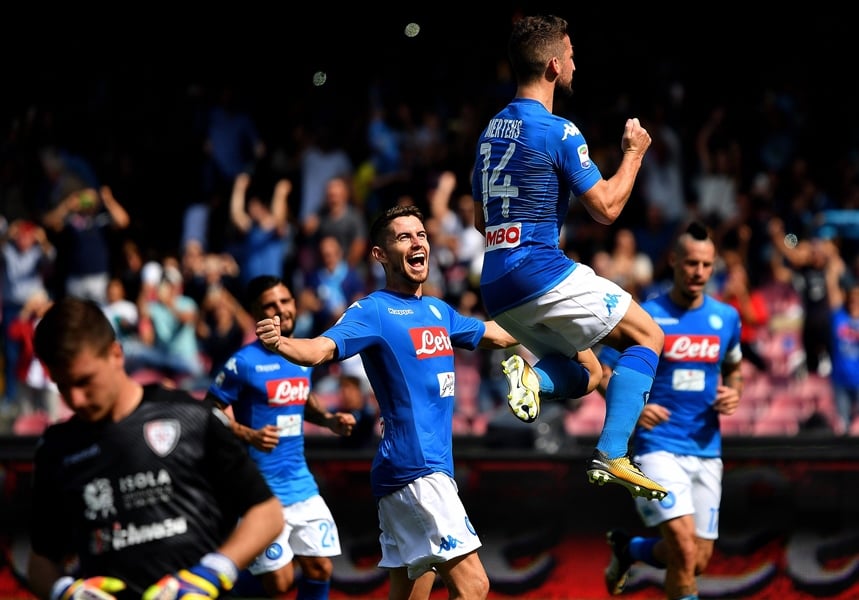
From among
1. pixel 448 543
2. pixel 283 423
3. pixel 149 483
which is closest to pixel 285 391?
pixel 283 423

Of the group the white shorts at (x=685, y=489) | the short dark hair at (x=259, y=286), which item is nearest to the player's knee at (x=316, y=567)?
the short dark hair at (x=259, y=286)

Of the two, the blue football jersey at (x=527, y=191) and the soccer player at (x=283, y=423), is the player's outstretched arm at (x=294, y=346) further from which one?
the soccer player at (x=283, y=423)

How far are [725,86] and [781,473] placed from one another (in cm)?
929

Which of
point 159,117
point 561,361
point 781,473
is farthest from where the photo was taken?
point 159,117

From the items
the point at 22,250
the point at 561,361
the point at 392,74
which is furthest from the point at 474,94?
the point at 561,361

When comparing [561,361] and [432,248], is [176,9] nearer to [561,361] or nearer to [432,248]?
[432,248]

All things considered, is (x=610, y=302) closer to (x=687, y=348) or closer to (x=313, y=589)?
(x=687, y=348)

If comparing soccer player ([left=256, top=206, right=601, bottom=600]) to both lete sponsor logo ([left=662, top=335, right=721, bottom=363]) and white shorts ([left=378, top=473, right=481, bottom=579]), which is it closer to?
white shorts ([left=378, top=473, right=481, bottom=579])

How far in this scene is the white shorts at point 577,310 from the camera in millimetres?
6816

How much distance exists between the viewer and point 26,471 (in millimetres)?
11867

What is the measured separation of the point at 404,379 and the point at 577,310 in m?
1.06

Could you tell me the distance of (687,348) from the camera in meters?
9.41

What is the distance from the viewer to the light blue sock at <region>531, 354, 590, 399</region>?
6.99 metres

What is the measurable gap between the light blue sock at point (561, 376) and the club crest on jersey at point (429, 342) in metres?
0.58
